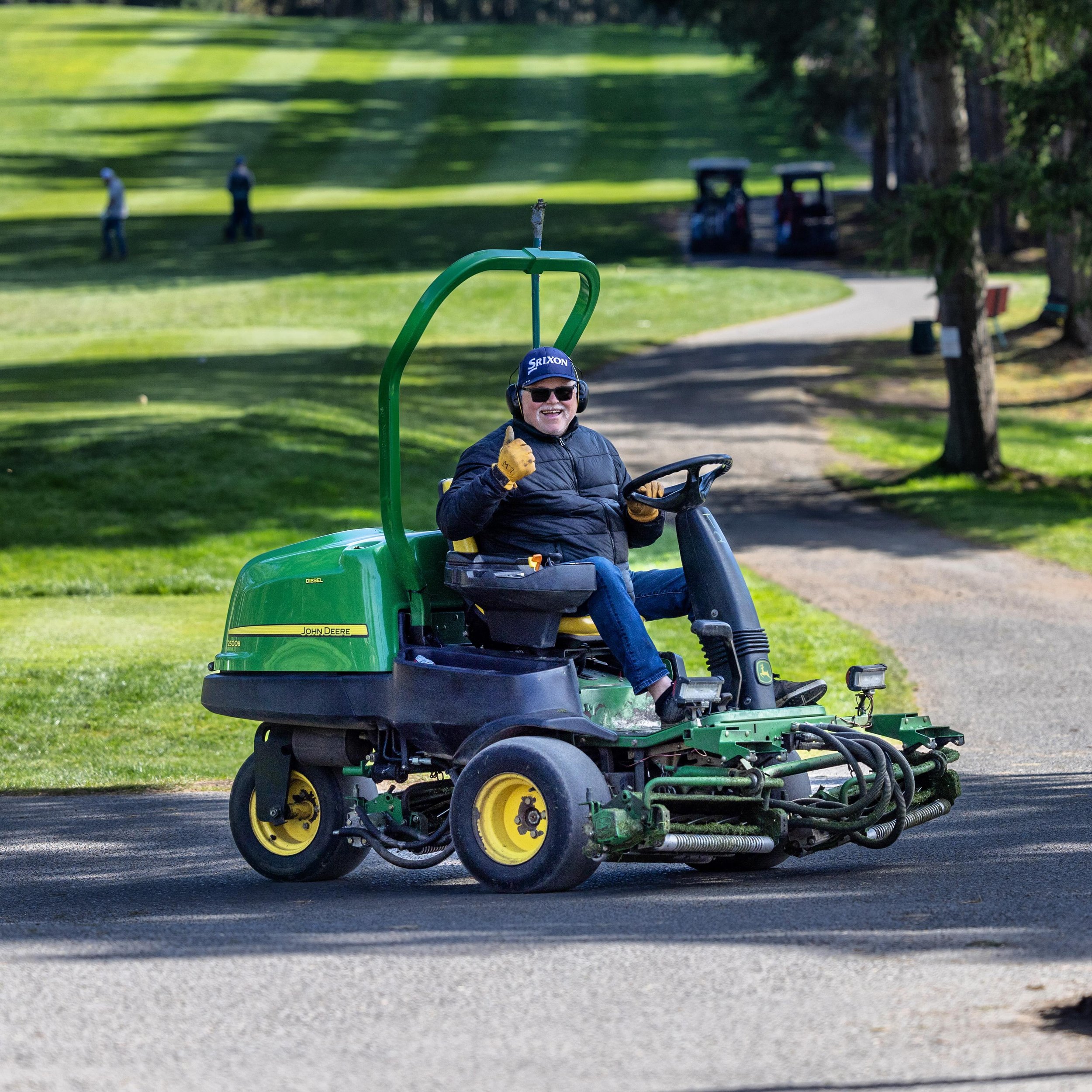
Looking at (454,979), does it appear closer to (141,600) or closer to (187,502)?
(141,600)

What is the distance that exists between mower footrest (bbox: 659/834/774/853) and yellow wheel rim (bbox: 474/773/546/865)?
0.48 meters

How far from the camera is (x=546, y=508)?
7055 millimetres

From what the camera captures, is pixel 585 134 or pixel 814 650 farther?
pixel 585 134

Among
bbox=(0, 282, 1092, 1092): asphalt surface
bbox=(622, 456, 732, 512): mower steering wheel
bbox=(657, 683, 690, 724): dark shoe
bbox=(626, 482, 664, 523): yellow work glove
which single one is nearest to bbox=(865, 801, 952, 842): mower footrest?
bbox=(0, 282, 1092, 1092): asphalt surface

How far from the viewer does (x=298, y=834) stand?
7.63 metres

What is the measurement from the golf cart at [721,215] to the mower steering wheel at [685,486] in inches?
1480

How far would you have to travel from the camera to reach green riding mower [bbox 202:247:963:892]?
648cm

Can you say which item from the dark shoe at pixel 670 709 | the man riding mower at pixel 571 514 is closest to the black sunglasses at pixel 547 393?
the man riding mower at pixel 571 514

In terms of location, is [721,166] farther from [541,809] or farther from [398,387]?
[541,809]

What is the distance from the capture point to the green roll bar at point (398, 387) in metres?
6.93

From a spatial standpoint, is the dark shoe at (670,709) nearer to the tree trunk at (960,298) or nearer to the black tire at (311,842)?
the black tire at (311,842)

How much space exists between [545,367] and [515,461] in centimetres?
61

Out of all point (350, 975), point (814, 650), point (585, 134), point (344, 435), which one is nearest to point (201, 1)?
point (585, 134)

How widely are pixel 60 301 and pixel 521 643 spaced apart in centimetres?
3146
